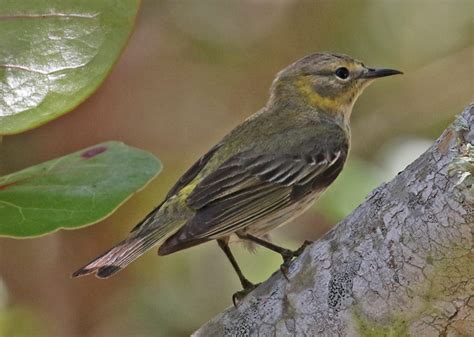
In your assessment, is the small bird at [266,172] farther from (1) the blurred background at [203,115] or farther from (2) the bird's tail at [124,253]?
(1) the blurred background at [203,115]

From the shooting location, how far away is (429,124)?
5.29m

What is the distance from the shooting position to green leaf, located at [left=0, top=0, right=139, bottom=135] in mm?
2500

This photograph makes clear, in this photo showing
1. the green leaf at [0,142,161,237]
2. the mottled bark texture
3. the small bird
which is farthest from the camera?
the small bird

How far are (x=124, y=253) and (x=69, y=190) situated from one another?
2.18 feet

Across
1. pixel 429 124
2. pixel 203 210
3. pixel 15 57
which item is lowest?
pixel 429 124

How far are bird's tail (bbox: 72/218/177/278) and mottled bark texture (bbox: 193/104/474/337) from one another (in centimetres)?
68

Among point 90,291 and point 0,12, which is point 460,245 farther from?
point 90,291

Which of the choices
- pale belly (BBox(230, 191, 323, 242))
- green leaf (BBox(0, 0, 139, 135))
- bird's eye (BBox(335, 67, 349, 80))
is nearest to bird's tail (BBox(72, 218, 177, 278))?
pale belly (BBox(230, 191, 323, 242))

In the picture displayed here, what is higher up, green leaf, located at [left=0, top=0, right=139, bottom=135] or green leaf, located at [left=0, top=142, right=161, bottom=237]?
green leaf, located at [left=0, top=0, right=139, bottom=135]

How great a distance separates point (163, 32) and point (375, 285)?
3.48 meters

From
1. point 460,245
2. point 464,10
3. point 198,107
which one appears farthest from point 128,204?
point 460,245

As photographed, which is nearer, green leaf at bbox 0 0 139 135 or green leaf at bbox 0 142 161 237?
green leaf at bbox 0 0 139 135

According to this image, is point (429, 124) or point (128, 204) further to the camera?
point (429, 124)

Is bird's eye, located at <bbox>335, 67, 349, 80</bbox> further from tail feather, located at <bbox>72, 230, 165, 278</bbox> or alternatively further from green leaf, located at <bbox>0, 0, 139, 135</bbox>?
green leaf, located at <bbox>0, 0, 139, 135</bbox>
